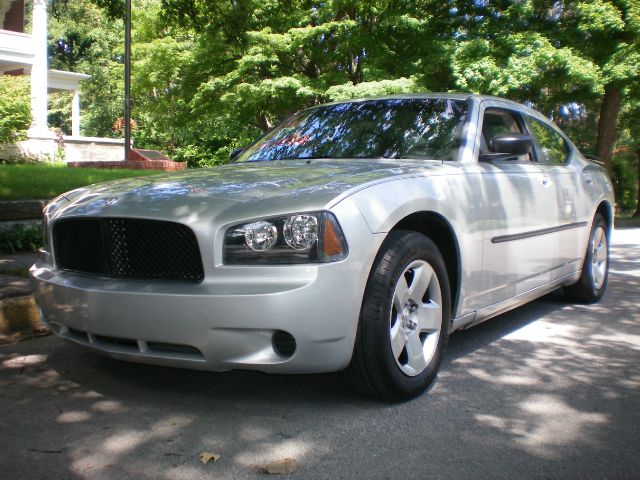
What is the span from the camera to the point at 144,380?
372 cm

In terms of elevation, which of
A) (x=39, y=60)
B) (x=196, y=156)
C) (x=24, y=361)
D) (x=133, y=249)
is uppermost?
(x=39, y=60)

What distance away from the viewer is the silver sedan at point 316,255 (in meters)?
2.98

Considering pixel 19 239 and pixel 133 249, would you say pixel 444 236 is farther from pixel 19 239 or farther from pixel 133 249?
pixel 19 239

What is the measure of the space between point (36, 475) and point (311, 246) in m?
1.37

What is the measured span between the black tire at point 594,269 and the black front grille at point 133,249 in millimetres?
3754

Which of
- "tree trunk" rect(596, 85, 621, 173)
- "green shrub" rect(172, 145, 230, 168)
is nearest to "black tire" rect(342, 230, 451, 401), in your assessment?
"tree trunk" rect(596, 85, 621, 173)

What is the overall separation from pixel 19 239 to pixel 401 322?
5.53 m

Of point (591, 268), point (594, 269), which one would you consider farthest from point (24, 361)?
point (594, 269)

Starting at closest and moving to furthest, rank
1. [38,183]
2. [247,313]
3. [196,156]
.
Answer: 1. [247,313]
2. [38,183]
3. [196,156]

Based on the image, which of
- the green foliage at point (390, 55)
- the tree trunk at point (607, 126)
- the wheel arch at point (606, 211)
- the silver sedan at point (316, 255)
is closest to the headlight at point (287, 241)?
the silver sedan at point (316, 255)

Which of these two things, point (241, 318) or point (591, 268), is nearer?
point (241, 318)

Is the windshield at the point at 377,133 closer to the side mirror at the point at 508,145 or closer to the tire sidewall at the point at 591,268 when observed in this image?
the side mirror at the point at 508,145

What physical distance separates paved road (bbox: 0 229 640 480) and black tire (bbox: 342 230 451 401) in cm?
14

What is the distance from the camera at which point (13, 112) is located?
18422 mm
